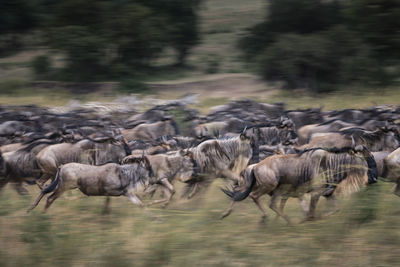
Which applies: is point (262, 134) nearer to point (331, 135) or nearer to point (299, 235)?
point (331, 135)

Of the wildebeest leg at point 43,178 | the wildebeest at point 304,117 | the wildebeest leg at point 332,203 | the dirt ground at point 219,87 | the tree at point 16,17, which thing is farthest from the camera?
the tree at point 16,17

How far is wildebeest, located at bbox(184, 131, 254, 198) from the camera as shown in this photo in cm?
761

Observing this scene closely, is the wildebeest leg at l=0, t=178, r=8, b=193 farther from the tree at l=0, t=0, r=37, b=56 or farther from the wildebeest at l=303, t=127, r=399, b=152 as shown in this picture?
the tree at l=0, t=0, r=37, b=56

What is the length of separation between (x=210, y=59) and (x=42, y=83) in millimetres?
12318

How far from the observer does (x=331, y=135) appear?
8.44 m

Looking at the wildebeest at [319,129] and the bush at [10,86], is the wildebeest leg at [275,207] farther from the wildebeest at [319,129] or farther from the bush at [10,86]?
the bush at [10,86]

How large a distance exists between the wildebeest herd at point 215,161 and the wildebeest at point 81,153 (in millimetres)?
15

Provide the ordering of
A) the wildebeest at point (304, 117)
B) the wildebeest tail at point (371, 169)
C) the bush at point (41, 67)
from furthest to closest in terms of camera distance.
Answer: the bush at point (41, 67), the wildebeest at point (304, 117), the wildebeest tail at point (371, 169)

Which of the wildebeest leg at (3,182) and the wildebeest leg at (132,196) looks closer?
the wildebeest leg at (132,196)

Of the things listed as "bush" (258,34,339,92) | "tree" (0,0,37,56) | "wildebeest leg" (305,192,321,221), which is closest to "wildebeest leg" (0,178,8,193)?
"wildebeest leg" (305,192,321,221)

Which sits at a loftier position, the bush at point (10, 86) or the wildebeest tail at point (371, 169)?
the wildebeest tail at point (371, 169)

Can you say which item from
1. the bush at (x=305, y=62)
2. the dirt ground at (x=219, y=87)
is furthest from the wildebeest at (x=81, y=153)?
the bush at (x=305, y=62)

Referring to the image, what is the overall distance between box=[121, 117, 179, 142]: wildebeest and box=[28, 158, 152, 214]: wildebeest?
4720 mm

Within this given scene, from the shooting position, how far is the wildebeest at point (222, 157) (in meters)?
7.61
